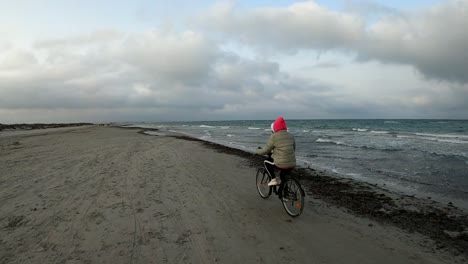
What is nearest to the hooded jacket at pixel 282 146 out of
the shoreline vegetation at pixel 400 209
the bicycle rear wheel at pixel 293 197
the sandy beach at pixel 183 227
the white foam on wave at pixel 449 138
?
the bicycle rear wheel at pixel 293 197

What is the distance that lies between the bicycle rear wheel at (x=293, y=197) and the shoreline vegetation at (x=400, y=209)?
1.62 meters

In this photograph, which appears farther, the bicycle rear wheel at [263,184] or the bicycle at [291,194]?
the bicycle rear wheel at [263,184]

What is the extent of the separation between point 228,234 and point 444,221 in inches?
189

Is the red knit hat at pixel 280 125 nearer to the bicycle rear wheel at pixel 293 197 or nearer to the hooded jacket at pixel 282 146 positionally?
the hooded jacket at pixel 282 146

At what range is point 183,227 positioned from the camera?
570 centimetres

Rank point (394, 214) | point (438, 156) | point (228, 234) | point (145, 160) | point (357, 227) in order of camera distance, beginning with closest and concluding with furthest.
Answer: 1. point (228, 234)
2. point (357, 227)
3. point (394, 214)
4. point (145, 160)
5. point (438, 156)

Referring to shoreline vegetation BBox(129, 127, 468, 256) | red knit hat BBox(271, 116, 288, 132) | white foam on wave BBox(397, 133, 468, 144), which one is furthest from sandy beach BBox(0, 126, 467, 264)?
white foam on wave BBox(397, 133, 468, 144)

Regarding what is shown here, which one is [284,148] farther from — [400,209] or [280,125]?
[400,209]

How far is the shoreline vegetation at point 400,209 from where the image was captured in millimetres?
5758

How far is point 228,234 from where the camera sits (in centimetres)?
538

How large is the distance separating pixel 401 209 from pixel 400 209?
2 cm

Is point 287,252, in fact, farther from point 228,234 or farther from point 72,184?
point 72,184

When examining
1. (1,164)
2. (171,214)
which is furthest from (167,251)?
(1,164)

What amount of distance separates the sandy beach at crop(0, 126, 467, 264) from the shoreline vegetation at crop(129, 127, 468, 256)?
113 millimetres
